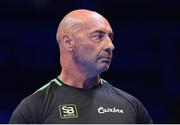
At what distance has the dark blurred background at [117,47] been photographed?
11.7 feet

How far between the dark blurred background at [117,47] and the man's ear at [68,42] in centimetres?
175

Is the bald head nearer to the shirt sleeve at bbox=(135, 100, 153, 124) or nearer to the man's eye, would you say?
the man's eye

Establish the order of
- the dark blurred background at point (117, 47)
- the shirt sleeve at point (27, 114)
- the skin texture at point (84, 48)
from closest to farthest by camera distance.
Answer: the shirt sleeve at point (27, 114) < the skin texture at point (84, 48) < the dark blurred background at point (117, 47)

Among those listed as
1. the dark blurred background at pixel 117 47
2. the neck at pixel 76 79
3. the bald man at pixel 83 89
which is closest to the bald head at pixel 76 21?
the bald man at pixel 83 89

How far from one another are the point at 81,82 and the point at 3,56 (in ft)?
6.27

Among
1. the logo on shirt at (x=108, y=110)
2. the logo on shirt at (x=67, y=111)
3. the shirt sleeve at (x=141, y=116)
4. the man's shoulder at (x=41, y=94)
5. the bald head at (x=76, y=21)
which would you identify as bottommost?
the shirt sleeve at (x=141, y=116)

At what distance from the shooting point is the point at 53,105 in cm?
173

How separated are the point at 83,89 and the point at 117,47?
1.86m

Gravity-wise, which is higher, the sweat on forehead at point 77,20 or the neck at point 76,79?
the sweat on forehead at point 77,20

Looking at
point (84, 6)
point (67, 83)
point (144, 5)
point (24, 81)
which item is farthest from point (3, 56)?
point (67, 83)

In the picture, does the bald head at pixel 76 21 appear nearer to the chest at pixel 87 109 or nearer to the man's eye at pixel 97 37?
the man's eye at pixel 97 37

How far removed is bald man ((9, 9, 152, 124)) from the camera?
173cm

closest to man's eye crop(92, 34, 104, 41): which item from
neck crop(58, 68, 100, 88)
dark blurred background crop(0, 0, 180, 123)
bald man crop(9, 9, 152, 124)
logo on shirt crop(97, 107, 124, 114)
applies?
bald man crop(9, 9, 152, 124)

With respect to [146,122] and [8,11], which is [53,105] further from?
[8,11]
